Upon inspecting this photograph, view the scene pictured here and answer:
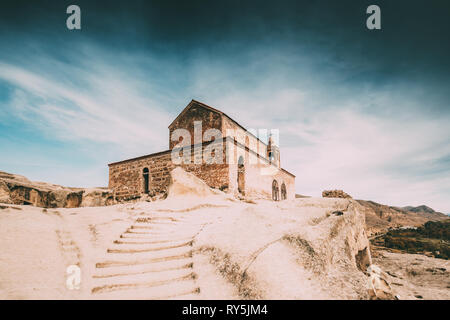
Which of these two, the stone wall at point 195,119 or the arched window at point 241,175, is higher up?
the stone wall at point 195,119

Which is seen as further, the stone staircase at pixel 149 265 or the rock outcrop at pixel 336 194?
the rock outcrop at pixel 336 194

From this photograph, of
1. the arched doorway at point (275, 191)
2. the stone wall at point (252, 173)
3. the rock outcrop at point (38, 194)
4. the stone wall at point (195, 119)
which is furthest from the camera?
the arched doorway at point (275, 191)

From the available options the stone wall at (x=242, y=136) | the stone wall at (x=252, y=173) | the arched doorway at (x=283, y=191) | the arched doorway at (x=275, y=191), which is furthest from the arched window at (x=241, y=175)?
the arched doorway at (x=283, y=191)

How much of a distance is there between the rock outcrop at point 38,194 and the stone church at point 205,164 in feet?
7.50

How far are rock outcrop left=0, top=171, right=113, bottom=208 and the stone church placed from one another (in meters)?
2.29

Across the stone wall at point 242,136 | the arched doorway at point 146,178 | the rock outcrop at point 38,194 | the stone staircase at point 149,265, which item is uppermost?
the stone wall at point 242,136

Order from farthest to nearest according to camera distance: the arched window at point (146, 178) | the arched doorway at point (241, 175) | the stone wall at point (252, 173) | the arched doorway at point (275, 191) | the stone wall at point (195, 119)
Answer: the arched doorway at point (275, 191) < the stone wall at point (195, 119) < the arched window at point (146, 178) < the arched doorway at point (241, 175) < the stone wall at point (252, 173)

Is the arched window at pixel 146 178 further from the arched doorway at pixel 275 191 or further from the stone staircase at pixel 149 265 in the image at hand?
the stone staircase at pixel 149 265

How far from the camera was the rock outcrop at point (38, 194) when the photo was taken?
34.9 ft

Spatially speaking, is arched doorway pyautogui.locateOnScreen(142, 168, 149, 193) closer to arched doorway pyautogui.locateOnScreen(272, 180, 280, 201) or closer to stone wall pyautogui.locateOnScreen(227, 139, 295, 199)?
stone wall pyautogui.locateOnScreen(227, 139, 295, 199)

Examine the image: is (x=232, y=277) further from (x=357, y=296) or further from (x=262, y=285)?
(x=357, y=296)

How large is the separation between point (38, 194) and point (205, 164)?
881 cm

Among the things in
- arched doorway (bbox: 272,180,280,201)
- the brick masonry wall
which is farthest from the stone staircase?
arched doorway (bbox: 272,180,280,201)
